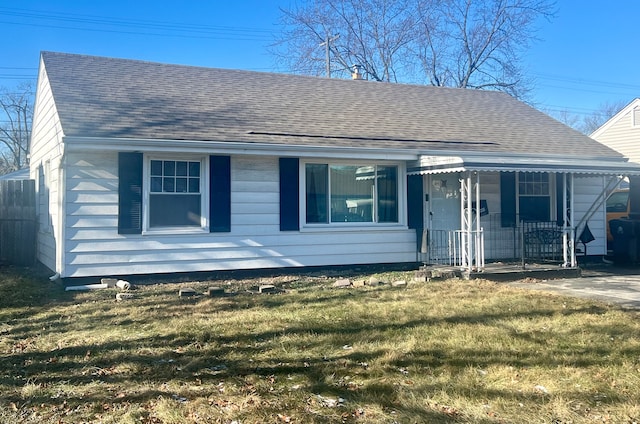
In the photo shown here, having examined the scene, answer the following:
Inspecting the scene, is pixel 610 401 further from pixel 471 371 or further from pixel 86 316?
pixel 86 316

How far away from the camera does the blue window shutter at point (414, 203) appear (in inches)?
470

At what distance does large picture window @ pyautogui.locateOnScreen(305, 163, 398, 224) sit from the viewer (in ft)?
37.2

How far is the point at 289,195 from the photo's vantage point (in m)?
11.0

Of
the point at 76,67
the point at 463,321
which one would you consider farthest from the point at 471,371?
the point at 76,67

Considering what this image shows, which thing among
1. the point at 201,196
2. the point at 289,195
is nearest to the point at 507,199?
the point at 289,195

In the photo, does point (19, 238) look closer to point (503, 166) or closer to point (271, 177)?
point (271, 177)

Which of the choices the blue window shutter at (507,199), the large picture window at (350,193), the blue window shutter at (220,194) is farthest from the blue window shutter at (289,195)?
the blue window shutter at (507,199)

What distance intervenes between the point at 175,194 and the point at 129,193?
847 millimetres

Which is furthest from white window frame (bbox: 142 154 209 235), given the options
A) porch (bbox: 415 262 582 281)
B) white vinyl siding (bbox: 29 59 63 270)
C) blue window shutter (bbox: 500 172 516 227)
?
blue window shutter (bbox: 500 172 516 227)

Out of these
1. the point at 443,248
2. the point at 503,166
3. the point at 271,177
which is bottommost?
the point at 443,248

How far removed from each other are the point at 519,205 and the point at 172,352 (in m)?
9.82

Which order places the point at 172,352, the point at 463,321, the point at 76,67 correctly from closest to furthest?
1. the point at 172,352
2. the point at 463,321
3. the point at 76,67

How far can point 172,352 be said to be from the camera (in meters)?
5.63

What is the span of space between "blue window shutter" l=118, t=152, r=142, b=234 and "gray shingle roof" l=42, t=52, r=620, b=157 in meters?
0.48
